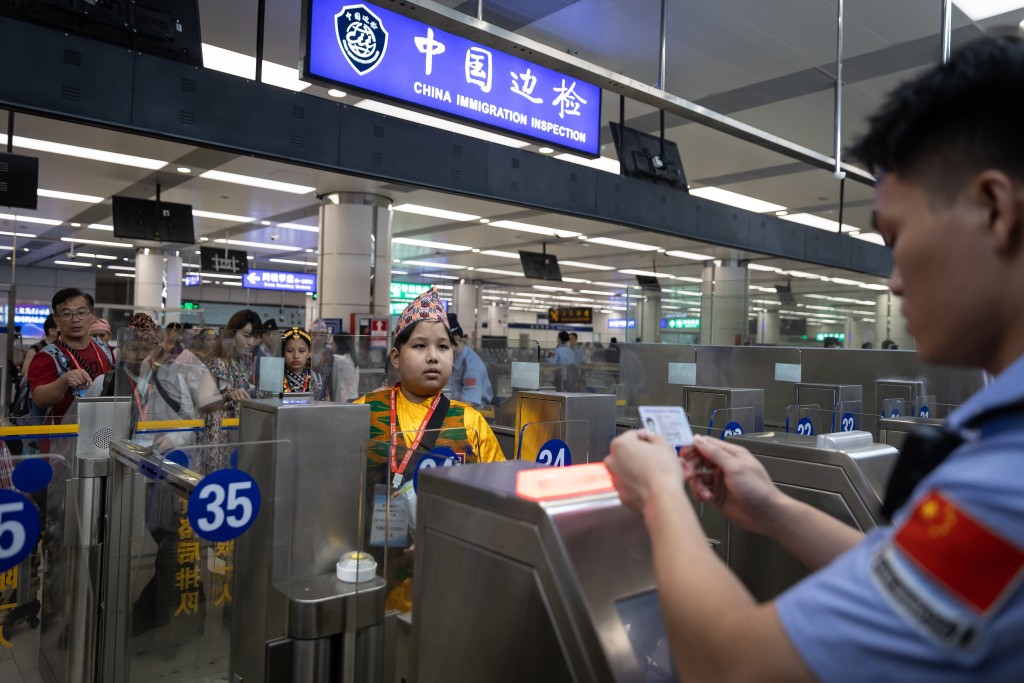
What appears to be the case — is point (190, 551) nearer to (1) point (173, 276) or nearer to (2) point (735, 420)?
(2) point (735, 420)

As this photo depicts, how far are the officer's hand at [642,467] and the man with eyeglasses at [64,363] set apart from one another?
184 inches

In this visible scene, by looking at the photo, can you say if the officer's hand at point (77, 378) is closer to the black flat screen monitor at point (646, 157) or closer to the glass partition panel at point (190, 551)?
the glass partition panel at point (190, 551)

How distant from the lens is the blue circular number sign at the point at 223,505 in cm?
138

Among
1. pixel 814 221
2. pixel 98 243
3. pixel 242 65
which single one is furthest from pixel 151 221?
pixel 814 221

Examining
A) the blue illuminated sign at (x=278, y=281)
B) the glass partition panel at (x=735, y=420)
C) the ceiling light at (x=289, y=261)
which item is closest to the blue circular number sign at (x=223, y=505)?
the glass partition panel at (x=735, y=420)

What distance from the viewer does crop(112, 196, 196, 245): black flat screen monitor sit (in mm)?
8812

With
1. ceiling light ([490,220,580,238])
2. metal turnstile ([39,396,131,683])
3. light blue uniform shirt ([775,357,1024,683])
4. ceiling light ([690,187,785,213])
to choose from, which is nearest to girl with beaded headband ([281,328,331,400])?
metal turnstile ([39,396,131,683])

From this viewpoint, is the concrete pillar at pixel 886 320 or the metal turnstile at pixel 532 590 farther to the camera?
the concrete pillar at pixel 886 320

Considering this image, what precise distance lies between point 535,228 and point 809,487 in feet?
35.5

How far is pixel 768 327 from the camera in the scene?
9.98m

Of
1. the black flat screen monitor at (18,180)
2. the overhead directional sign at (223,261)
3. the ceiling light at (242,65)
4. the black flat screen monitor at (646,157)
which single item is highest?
the ceiling light at (242,65)

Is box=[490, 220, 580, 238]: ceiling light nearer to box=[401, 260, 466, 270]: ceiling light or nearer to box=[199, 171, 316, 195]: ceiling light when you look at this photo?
box=[199, 171, 316, 195]: ceiling light

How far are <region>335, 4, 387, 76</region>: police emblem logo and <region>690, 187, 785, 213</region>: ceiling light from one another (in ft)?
24.3

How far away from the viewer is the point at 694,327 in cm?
820
